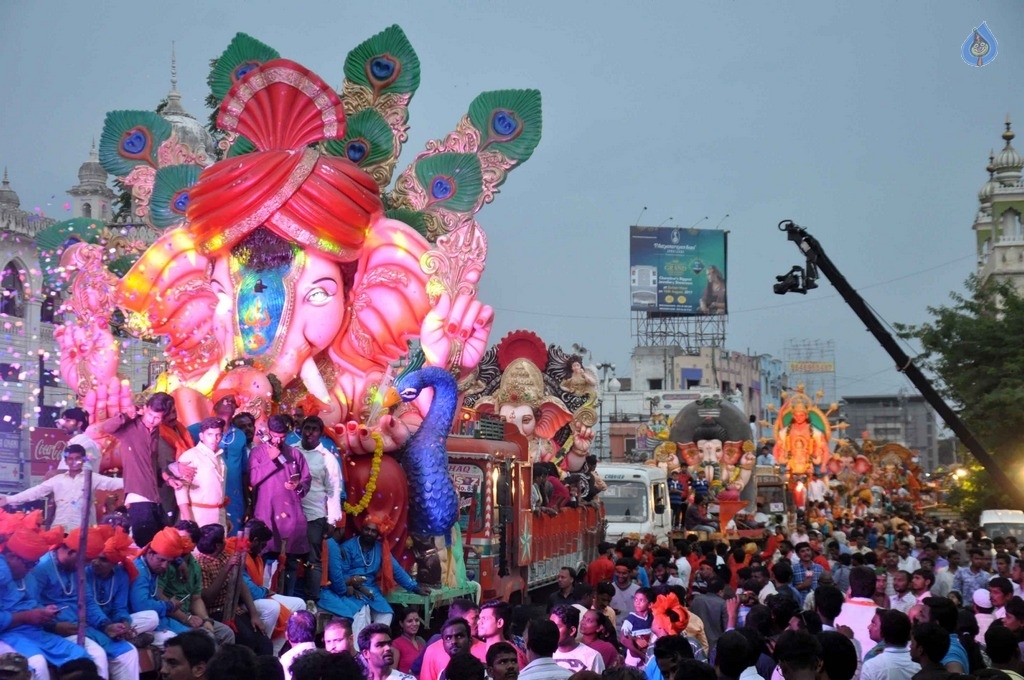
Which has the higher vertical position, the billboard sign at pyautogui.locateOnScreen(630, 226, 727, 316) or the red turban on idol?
the billboard sign at pyautogui.locateOnScreen(630, 226, 727, 316)

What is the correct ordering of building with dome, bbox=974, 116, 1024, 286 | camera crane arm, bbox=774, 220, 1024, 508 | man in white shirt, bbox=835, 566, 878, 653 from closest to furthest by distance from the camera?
man in white shirt, bbox=835, 566, 878, 653 < camera crane arm, bbox=774, 220, 1024, 508 < building with dome, bbox=974, 116, 1024, 286

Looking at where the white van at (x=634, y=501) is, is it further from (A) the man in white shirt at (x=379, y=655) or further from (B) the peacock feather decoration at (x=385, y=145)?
(A) the man in white shirt at (x=379, y=655)

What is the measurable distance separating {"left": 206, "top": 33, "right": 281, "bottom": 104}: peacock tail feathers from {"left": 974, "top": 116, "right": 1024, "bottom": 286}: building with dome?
37.3 meters

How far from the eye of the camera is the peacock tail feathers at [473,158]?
14.4 m

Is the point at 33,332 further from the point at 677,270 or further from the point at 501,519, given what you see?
the point at 677,270

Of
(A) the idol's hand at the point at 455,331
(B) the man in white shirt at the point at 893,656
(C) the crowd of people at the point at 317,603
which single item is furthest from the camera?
(A) the idol's hand at the point at 455,331

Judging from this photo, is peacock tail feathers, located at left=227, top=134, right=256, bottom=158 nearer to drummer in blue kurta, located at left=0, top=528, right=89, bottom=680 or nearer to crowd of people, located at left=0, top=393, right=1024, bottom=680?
crowd of people, located at left=0, top=393, right=1024, bottom=680

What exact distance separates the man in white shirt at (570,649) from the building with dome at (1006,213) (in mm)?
42154

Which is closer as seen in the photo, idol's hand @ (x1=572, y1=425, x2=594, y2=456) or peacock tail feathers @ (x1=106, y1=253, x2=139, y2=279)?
peacock tail feathers @ (x1=106, y1=253, x2=139, y2=279)

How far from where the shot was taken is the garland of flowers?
11.2 meters

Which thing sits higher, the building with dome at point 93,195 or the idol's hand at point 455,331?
the building with dome at point 93,195

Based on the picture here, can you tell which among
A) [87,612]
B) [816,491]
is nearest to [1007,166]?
[816,491]

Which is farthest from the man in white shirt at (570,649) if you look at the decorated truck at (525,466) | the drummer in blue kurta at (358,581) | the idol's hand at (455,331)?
the decorated truck at (525,466)

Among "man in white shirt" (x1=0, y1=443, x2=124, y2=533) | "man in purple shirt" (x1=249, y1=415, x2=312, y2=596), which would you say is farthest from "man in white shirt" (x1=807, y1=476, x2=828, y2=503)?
"man in white shirt" (x1=0, y1=443, x2=124, y2=533)
